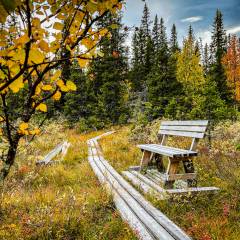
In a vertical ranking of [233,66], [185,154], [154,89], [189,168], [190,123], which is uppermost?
[233,66]

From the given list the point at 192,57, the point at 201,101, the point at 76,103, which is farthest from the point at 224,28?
the point at 201,101

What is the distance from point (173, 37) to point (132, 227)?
201 ft

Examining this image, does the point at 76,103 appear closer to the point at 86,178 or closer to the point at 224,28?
the point at 86,178

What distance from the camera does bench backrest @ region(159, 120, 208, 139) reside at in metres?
5.51

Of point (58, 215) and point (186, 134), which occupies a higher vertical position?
point (186, 134)

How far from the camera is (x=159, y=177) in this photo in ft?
21.0

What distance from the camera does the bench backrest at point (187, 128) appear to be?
5506 mm

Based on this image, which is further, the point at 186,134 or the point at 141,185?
the point at 186,134

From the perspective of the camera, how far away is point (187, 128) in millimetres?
6129

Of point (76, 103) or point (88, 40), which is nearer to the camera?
point (88, 40)

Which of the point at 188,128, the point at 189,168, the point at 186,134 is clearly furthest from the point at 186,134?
the point at 189,168

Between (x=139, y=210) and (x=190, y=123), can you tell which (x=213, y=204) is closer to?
(x=139, y=210)

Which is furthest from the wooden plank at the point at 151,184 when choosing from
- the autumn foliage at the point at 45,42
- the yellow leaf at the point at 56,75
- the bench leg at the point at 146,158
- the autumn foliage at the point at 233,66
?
the autumn foliage at the point at 233,66

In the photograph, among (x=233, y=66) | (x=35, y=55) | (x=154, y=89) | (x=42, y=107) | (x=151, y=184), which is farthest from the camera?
(x=233, y=66)
